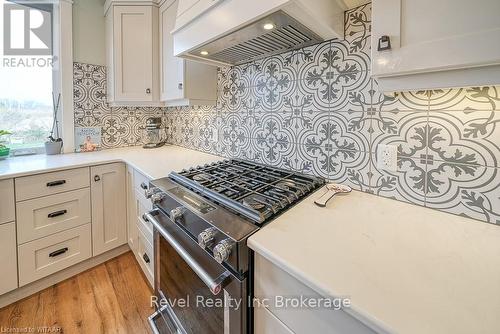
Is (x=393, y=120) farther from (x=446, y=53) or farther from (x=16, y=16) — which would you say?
(x=16, y=16)

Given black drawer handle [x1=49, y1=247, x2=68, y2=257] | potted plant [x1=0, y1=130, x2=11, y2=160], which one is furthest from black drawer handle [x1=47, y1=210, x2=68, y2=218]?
potted plant [x1=0, y1=130, x2=11, y2=160]

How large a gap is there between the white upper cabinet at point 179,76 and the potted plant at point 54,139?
37.4 inches

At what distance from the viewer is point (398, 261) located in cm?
57

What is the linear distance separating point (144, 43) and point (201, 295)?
6.62ft

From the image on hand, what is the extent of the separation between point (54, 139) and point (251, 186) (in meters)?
1.99

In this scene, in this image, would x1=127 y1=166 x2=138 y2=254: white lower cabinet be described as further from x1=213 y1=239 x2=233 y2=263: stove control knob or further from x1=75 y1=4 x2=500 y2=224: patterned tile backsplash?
x1=213 y1=239 x2=233 y2=263: stove control knob

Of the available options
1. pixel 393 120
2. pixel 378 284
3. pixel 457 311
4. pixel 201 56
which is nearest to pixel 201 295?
pixel 378 284

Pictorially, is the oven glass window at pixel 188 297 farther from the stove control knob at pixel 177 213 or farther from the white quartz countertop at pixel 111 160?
the white quartz countertop at pixel 111 160

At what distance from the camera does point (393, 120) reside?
946 mm

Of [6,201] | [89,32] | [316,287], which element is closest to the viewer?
[316,287]

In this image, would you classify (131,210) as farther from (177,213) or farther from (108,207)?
(177,213)

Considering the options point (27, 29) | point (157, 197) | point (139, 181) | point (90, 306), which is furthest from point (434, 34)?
point (27, 29)

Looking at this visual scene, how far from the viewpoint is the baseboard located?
153 cm

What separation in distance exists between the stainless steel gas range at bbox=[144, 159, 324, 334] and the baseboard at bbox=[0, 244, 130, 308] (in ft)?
2.98
